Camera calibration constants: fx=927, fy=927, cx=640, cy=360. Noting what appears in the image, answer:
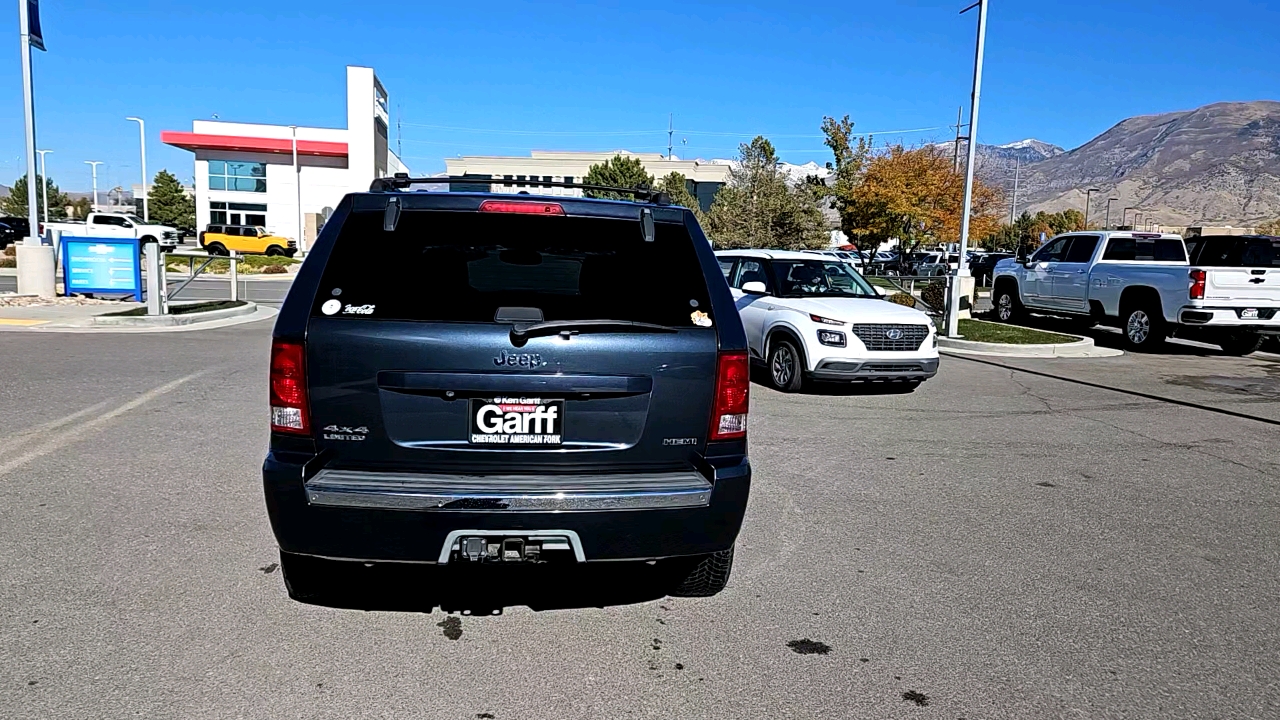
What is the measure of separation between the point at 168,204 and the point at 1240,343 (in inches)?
3186

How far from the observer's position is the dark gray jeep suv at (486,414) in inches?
139

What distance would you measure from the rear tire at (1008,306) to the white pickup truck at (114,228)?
96.0 ft

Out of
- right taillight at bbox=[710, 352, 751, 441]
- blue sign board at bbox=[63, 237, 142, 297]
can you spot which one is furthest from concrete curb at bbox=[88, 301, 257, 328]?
right taillight at bbox=[710, 352, 751, 441]

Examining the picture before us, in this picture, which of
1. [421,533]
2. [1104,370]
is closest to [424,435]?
[421,533]

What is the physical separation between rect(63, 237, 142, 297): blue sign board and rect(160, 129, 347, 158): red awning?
1644 inches

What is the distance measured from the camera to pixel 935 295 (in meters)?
17.5

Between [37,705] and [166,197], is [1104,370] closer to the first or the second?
[37,705]

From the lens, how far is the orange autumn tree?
40.7 metres

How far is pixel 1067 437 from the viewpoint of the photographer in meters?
8.67

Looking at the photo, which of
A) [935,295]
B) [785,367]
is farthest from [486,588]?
[935,295]

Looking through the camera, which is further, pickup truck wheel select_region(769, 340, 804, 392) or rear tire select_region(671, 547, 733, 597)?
pickup truck wheel select_region(769, 340, 804, 392)

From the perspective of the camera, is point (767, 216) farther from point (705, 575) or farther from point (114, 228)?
point (705, 575)

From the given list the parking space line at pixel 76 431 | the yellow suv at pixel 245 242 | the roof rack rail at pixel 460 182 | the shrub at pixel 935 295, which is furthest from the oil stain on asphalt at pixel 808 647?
the yellow suv at pixel 245 242

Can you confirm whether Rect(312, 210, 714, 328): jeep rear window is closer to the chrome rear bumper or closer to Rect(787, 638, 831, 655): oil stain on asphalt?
the chrome rear bumper
